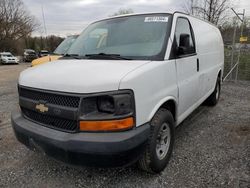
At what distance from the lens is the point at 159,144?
123 inches

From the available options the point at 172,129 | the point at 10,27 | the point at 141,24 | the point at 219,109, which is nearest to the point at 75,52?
the point at 141,24

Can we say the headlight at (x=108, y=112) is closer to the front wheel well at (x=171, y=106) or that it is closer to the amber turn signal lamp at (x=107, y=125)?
the amber turn signal lamp at (x=107, y=125)

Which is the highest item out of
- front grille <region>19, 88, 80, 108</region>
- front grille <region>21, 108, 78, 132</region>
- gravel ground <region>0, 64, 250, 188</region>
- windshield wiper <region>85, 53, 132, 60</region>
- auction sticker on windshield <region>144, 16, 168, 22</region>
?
auction sticker on windshield <region>144, 16, 168, 22</region>

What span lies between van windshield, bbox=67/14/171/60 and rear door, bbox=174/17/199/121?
272mm

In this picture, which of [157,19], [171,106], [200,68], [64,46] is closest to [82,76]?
[171,106]

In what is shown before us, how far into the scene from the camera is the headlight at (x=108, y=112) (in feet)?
7.74

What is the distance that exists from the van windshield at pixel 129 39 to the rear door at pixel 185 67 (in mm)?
272

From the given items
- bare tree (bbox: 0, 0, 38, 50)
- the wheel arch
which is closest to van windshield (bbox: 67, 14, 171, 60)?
the wheel arch

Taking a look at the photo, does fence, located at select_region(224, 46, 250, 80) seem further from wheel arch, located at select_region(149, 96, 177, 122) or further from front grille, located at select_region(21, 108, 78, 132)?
front grille, located at select_region(21, 108, 78, 132)

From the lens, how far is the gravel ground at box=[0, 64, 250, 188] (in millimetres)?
2963

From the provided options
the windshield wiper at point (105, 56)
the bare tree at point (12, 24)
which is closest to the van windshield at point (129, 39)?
the windshield wiper at point (105, 56)

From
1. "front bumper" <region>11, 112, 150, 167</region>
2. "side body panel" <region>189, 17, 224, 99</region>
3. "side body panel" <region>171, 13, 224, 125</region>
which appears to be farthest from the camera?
"side body panel" <region>189, 17, 224, 99</region>

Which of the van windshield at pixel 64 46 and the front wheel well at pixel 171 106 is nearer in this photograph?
the front wheel well at pixel 171 106

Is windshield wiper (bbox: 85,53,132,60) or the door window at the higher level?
the door window
